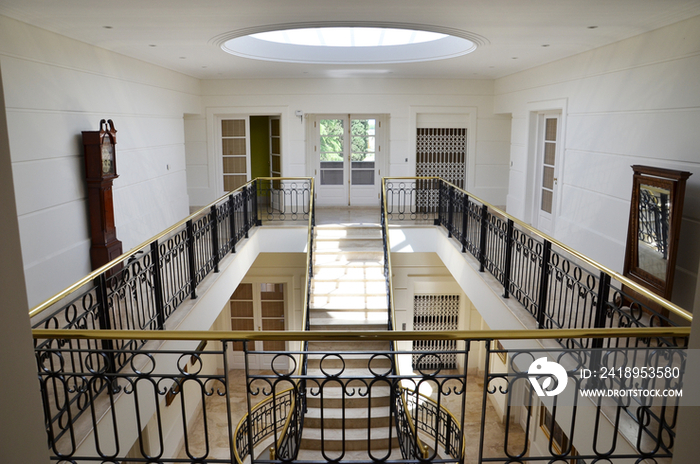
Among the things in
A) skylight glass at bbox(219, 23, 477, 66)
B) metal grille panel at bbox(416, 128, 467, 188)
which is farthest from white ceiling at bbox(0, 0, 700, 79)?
metal grille panel at bbox(416, 128, 467, 188)

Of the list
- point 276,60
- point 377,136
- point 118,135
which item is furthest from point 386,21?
point 377,136

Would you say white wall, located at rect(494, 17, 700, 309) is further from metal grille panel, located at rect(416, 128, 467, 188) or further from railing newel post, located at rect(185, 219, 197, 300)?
railing newel post, located at rect(185, 219, 197, 300)

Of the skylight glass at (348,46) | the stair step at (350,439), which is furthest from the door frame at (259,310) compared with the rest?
the skylight glass at (348,46)

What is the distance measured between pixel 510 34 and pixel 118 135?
596cm

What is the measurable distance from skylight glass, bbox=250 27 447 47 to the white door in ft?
9.22

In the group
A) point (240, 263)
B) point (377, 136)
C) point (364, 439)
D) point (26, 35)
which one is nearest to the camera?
point (26, 35)

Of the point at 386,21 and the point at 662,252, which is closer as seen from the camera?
the point at 662,252

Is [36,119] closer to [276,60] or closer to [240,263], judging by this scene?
[240,263]

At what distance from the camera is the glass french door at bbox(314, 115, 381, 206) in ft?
42.6

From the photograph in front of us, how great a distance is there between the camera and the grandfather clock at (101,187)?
689cm

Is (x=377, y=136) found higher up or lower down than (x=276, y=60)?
lower down

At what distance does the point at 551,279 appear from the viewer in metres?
4.38

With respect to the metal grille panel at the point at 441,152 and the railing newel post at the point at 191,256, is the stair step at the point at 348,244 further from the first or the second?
the railing newel post at the point at 191,256

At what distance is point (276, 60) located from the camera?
9.48 metres
